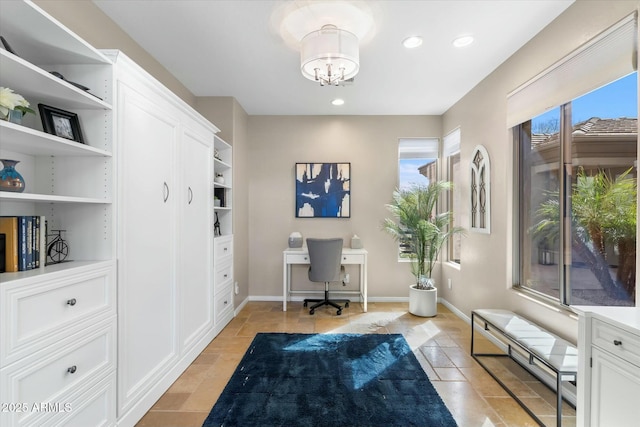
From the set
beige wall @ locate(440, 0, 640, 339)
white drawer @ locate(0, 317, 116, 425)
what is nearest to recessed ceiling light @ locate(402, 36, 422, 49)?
beige wall @ locate(440, 0, 640, 339)

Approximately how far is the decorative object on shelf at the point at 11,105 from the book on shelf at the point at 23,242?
424 mm

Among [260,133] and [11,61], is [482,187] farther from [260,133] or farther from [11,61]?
[11,61]

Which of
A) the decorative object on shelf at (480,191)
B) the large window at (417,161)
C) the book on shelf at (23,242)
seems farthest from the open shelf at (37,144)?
the large window at (417,161)

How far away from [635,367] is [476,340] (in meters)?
2.03

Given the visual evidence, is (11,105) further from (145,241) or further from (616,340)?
(616,340)

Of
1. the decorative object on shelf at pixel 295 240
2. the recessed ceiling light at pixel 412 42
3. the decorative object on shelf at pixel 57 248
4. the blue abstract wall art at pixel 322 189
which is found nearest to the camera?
the decorative object on shelf at pixel 57 248

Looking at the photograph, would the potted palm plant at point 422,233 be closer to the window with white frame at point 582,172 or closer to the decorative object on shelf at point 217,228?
the window with white frame at point 582,172

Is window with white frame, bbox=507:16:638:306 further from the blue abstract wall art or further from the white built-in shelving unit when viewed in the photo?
the white built-in shelving unit

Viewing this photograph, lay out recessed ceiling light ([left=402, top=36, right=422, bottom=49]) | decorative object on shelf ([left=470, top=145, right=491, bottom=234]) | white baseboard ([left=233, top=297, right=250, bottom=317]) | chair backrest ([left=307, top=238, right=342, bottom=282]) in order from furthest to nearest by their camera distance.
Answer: white baseboard ([left=233, top=297, right=250, bottom=317]), chair backrest ([left=307, top=238, right=342, bottom=282]), decorative object on shelf ([left=470, top=145, right=491, bottom=234]), recessed ceiling light ([left=402, top=36, right=422, bottom=49])

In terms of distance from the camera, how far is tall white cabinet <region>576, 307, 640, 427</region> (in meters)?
1.17

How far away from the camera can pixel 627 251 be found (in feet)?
5.83

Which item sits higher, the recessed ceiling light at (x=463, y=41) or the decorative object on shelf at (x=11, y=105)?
the recessed ceiling light at (x=463, y=41)

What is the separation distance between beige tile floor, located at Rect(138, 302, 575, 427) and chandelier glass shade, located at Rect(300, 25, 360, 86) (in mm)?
2461

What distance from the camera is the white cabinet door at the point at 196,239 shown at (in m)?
2.47
